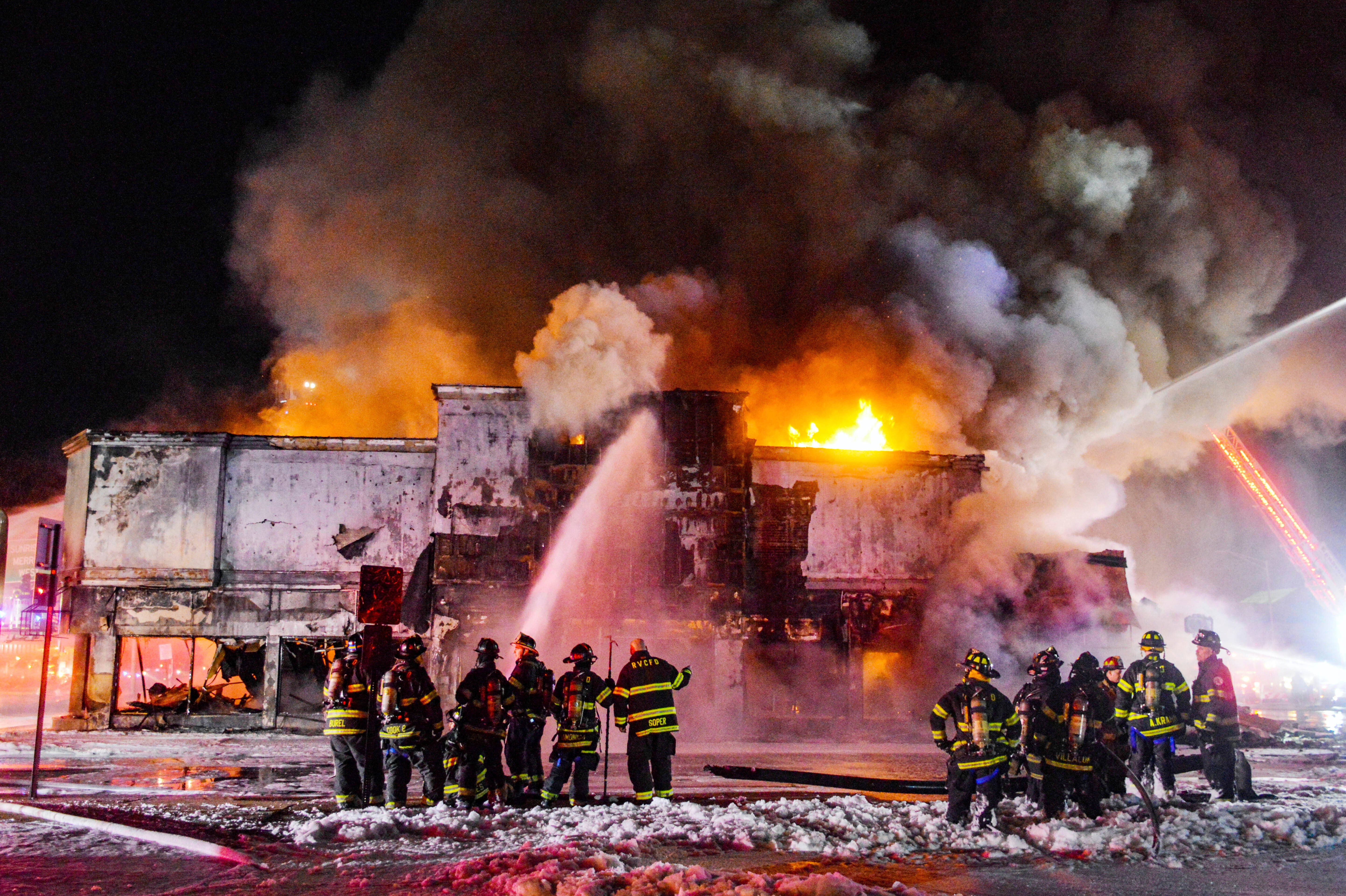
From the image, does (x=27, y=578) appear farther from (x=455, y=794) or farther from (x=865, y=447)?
(x=455, y=794)

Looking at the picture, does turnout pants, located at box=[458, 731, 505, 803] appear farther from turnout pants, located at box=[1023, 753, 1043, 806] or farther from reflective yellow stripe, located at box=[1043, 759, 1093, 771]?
reflective yellow stripe, located at box=[1043, 759, 1093, 771]

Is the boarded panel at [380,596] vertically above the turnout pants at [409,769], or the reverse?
the boarded panel at [380,596]

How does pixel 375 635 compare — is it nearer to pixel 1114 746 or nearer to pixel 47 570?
pixel 47 570

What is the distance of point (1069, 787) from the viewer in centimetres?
924

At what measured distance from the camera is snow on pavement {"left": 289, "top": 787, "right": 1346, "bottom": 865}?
25.3 feet

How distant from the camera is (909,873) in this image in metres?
7.15

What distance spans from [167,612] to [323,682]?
3.91m

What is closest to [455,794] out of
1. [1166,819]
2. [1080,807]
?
[1080,807]

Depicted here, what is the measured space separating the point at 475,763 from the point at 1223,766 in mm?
8309

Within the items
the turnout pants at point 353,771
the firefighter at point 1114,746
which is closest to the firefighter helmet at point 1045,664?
the firefighter at point 1114,746

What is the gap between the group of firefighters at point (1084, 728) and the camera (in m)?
8.59

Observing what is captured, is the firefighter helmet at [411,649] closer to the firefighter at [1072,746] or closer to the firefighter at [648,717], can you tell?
the firefighter at [648,717]

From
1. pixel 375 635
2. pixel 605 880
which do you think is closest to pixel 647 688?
pixel 375 635

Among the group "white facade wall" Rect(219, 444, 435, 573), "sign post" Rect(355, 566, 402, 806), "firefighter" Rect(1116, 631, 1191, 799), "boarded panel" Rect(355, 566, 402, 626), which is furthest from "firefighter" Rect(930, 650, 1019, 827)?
"white facade wall" Rect(219, 444, 435, 573)
